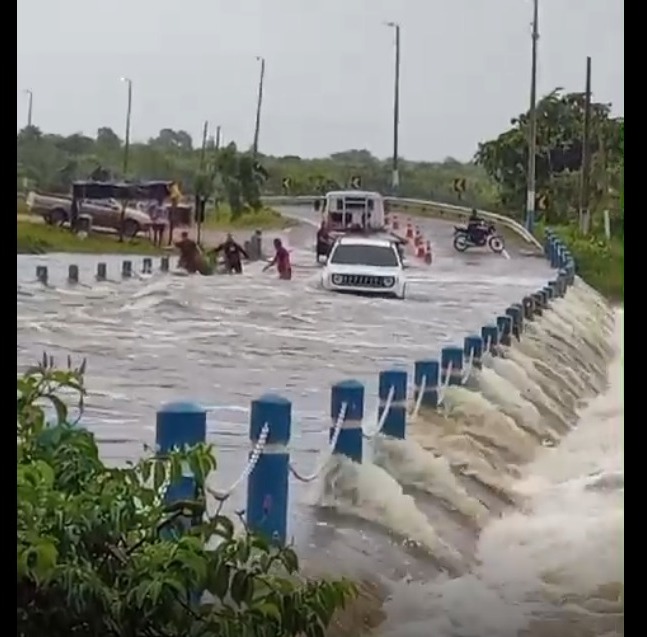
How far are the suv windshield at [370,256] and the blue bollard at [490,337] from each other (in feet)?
0.72

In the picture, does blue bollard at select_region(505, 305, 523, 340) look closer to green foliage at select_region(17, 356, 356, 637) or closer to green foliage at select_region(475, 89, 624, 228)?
green foliage at select_region(475, 89, 624, 228)

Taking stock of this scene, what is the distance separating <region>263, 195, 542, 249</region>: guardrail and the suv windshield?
0.08 meters

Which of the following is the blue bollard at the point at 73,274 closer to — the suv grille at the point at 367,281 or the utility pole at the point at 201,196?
the utility pole at the point at 201,196

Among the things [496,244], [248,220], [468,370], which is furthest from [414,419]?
[248,220]

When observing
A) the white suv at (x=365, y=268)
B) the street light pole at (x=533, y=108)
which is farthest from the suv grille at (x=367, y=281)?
the street light pole at (x=533, y=108)

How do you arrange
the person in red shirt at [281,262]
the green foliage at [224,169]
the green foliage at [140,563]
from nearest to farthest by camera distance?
the green foliage at [140,563] → the green foliage at [224,169] → the person in red shirt at [281,262]

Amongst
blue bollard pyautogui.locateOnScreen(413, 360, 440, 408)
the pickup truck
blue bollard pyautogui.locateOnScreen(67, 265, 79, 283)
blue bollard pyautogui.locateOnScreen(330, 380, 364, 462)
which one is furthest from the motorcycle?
blue bollard pyautogui.locateOnScreen(67, 265, 79, 283)

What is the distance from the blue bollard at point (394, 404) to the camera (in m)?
2.02

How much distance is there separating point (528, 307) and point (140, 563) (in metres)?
0.87

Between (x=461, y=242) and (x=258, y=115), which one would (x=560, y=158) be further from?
(x=258, y=115)

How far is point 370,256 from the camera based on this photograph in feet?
6.79

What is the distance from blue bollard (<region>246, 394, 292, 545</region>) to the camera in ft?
6.25

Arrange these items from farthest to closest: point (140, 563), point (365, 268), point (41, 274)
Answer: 1. point (365, 268)
2. point (41, 274)
3. point (140, 563)

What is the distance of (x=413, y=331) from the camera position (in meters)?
2.05
